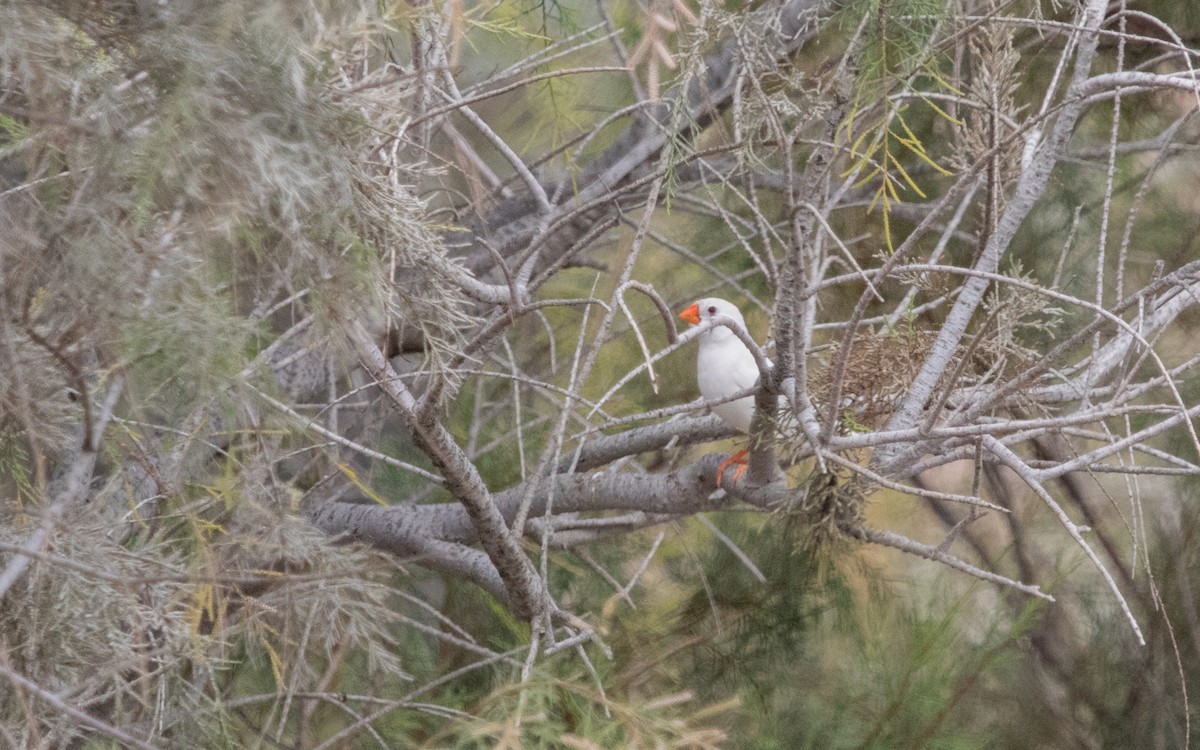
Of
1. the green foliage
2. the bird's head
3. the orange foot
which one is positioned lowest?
the orange foot

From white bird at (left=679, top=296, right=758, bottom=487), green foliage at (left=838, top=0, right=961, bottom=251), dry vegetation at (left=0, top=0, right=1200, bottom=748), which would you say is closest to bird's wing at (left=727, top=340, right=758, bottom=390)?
white bird at (left=679, top=296, right=758, bottom=487)

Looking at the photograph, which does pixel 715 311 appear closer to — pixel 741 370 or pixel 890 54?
pixel 741 370

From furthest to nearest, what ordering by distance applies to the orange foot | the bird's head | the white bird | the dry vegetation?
the bird's head < the white bird < the orange foot < the dry vegetation

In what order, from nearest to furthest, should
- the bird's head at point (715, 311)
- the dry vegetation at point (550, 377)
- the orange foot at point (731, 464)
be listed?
the dry vegetation at point (550, 377) < the orange foot at point (731, 464) < the bird's head at point (715, 311)


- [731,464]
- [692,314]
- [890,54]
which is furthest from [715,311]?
[890,54]

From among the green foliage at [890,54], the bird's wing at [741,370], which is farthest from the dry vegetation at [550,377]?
the bird's wing at [741,370]

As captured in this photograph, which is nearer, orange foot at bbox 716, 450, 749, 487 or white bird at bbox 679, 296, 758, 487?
orange foot at bbox 716, 450, 749, 487

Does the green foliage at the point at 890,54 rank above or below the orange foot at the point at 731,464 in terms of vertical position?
above

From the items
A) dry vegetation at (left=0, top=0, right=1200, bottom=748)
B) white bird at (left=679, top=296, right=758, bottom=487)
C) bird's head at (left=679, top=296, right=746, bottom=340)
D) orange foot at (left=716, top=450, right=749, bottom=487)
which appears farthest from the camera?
bird's head at (left=679, top=296, right=746, bottom=340)

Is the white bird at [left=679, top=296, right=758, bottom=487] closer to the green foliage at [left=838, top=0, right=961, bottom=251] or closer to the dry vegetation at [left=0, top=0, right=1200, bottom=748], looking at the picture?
the dry vegetation at [left=0, top=0, right=1200, bottom=748]

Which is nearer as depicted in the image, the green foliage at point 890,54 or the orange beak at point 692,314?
the green foliage at point 890,54

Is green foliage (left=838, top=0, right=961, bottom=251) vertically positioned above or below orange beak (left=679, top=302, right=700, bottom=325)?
above

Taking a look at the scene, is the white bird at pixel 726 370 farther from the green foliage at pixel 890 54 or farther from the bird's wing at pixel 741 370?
the green foliage at pixel 890 54

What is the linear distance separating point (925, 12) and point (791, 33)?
2.49ft
